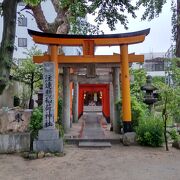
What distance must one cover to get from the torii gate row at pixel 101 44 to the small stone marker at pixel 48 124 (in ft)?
4.78

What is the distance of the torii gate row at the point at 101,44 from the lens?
1231cm

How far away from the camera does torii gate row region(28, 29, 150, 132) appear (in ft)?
40.4

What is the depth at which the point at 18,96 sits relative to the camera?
2288 cm

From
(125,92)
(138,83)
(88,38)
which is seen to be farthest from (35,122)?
(138,83)

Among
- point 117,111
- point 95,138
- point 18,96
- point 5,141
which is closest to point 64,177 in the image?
point 5,141

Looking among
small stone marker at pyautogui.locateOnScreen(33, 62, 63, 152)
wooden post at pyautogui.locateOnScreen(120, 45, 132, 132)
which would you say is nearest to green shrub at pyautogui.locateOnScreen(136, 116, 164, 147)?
wooden post at pyautogui.locateOnScreen(120, 45, 132, 132)

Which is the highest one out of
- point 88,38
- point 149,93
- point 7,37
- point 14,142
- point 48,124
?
point 88,38

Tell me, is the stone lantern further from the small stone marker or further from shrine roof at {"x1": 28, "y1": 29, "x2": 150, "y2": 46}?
the small stone marker

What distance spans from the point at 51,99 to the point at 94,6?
5668 mm

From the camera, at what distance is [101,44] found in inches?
502

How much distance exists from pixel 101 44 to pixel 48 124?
13.4 feet

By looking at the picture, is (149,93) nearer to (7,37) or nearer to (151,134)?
(151,134)

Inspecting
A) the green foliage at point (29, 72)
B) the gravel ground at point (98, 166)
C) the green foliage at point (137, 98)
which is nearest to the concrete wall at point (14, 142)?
the gravel ground at point (98, 166)

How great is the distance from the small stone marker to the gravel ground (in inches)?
22.6
